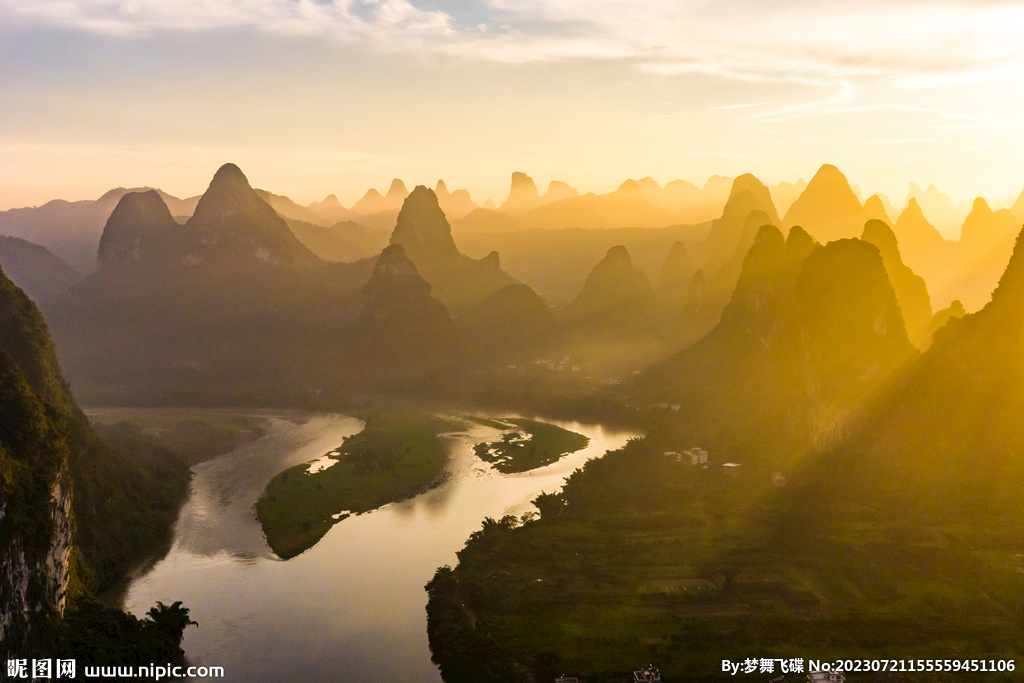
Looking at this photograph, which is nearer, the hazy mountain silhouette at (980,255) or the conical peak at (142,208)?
the hazy mountain silhouette at (980,255)

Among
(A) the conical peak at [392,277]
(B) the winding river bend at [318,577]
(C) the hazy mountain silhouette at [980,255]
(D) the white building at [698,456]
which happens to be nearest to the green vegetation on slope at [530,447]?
(B) the winding river bend at [318,577]

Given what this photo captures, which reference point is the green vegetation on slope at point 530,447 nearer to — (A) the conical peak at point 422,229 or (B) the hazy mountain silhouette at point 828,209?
(A) the conical peak at point 422,229

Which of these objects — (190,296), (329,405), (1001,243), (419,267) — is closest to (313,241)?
(419,267)

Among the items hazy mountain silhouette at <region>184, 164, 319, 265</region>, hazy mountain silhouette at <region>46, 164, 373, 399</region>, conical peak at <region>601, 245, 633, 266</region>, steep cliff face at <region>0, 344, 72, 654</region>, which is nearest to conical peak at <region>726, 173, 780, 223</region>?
conical peak at <region>601, 245, 633, 266</region>

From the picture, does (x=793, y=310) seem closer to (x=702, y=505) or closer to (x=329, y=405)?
(x=702, y=505)

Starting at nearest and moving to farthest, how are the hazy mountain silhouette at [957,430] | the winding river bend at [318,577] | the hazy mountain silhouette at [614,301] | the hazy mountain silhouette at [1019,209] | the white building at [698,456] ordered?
the winding river bend at [318,577] → the hazy mountain silhouette at [957,430] → the white building at [698,456] → the hazy mountain silhouette at [614,301] → the hazy mountain silhouette at [1019,209]

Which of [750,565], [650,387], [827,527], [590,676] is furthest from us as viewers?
[650,387]

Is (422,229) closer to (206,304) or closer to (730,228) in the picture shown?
(206,304)
